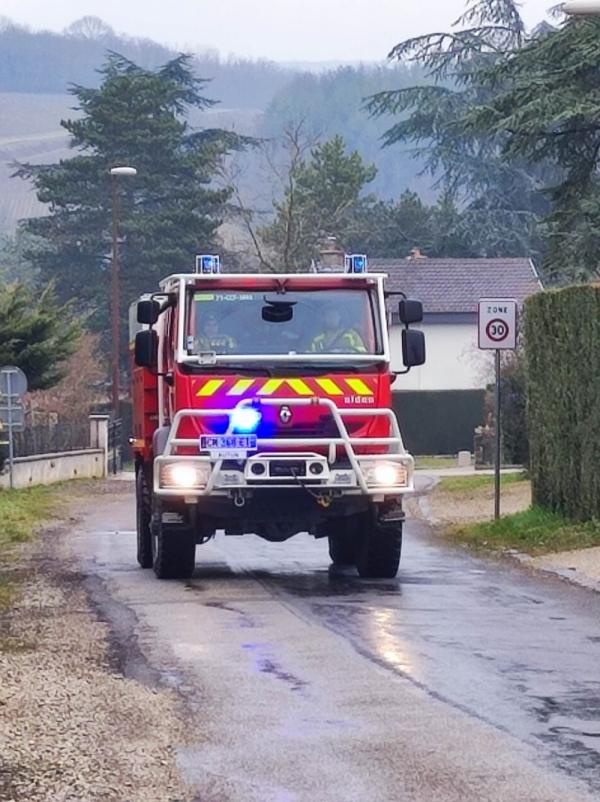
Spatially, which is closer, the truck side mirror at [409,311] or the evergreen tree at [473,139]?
the truck side mirror at [409,311]

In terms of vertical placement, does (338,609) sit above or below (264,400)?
below

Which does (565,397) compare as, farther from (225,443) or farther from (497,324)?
(225,443)

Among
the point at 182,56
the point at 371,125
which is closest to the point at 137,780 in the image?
the point at 182,56

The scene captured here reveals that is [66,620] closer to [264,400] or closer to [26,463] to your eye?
[264,400]

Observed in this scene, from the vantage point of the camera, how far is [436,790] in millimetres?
7160

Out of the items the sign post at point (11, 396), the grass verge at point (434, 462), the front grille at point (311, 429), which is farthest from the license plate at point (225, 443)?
the grass verge at point (434, 462)

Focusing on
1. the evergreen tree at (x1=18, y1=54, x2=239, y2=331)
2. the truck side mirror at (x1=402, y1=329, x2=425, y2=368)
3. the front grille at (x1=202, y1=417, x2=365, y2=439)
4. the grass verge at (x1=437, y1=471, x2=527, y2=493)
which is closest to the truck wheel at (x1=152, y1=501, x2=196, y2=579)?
the front grille at (x1=202, y1=417, x2=365, y2=439)

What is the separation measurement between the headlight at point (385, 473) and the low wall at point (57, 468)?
23955 millimetres

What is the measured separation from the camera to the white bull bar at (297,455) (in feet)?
49.5

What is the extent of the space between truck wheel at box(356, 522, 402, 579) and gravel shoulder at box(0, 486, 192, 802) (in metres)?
3.35

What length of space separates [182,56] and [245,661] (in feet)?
233

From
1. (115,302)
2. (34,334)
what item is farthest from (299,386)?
(115,302)

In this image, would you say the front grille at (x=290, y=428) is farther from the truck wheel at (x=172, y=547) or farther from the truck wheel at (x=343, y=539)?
the truck wheel at (x=343, y=539)

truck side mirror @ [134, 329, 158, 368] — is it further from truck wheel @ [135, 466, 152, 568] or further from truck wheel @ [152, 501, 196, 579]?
truck wheel @ [135, 466, 152, 568]
